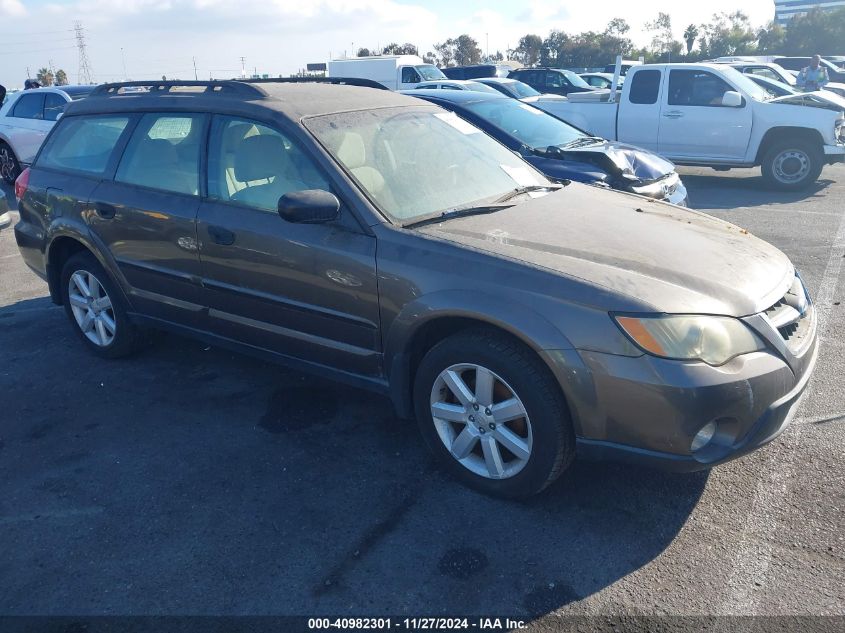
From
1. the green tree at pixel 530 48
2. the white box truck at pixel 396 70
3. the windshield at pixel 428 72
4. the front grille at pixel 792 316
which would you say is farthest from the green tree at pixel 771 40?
the front grille at pixel 792 316

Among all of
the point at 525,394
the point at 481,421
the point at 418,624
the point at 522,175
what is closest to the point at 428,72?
the point at 522,175

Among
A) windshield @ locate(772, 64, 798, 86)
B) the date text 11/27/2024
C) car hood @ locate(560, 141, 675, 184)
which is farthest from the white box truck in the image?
the date text 11/27/2024

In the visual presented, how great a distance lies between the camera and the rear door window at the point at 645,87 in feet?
A: 38.0

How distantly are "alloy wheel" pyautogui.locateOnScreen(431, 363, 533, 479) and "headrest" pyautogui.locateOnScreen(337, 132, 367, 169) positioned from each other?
1.20 metres

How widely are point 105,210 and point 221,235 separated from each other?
3.71 feet

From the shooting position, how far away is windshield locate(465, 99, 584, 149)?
24.9ft

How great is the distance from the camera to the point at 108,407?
434 centimetres

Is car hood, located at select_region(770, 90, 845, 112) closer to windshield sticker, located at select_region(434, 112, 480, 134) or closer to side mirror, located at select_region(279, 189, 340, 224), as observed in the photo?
windshield sticker, located at select_region(434, 112, 480, 134)

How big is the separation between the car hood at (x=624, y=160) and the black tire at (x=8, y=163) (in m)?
9.66

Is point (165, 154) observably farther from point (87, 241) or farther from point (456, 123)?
point (456, 123)

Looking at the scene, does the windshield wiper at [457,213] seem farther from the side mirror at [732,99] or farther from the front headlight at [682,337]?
the side mirror at [732,99]

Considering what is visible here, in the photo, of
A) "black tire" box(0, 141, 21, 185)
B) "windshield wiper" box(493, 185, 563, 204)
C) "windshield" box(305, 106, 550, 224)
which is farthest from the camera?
"black tire" box(0, 141, 21, 185)

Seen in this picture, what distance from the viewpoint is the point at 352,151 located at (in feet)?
12.2

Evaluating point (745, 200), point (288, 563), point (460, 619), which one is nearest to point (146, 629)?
point (288, 563)
